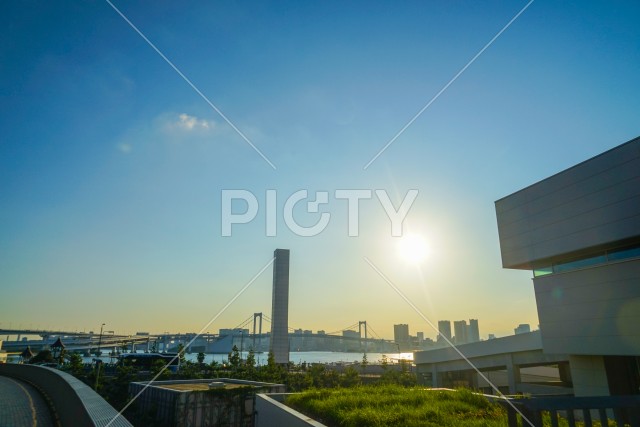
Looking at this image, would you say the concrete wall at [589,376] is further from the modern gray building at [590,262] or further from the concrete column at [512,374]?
the concrete column at [512,374]

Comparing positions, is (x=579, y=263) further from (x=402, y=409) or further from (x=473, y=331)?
(x=473, y=331)

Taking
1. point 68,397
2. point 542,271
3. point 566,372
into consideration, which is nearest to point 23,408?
point 68,397

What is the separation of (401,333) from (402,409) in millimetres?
173296

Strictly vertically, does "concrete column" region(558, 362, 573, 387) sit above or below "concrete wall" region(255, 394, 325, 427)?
below

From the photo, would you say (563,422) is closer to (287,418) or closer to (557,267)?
(287,418)

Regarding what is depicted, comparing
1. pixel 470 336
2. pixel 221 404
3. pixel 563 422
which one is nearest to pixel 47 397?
pixel 221 404

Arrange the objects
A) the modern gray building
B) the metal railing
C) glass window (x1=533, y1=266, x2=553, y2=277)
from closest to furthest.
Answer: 1. the metal railing
2. the modern gray building
3. glass window (x1=533, y1=266, x2=553, y2=277)

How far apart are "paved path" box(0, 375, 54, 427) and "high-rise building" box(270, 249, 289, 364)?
5876 centimetres

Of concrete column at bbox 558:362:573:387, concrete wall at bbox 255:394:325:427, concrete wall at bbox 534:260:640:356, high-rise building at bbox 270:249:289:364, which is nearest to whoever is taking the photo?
concrete wall at bbox 255:394:325:427

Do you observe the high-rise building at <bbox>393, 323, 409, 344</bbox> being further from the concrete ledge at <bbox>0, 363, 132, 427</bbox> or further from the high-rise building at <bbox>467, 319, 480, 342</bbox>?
the concrete ledge at <bbox>0, 363, 132, 427</bbox>

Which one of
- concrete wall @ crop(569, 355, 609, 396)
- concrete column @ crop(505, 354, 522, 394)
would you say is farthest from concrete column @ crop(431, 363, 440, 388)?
concrete wall @ crop(569, 355, 609, 396)

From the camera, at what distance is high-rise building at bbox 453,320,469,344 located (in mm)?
170750

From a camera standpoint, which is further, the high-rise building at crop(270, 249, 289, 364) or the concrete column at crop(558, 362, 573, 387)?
the high-rise building at crop(270, 249, 289, 364)

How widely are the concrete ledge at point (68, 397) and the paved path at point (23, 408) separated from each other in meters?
0.38
